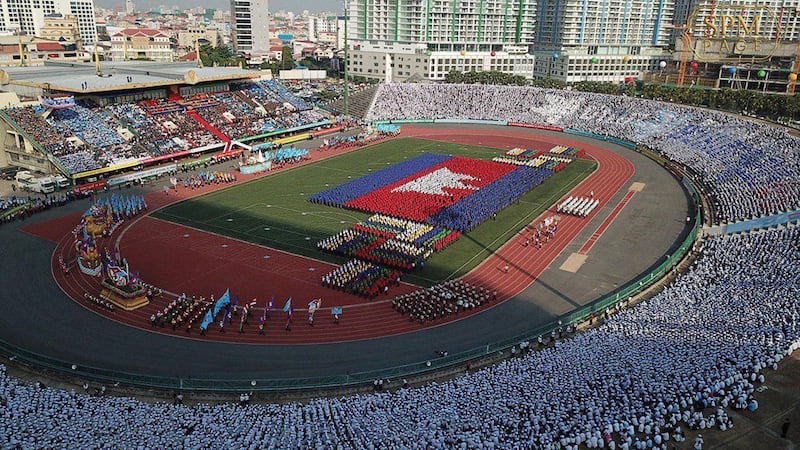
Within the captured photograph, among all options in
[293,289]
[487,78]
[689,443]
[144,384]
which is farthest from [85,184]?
[487,78]

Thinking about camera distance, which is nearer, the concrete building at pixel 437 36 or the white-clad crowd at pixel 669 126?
the white-clad crowd at pixel 669 126

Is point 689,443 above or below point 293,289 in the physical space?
above

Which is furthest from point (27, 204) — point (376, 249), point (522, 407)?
point (522, 407)

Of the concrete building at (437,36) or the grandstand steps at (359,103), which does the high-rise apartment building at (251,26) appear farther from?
the grandstand steps at (359,103)

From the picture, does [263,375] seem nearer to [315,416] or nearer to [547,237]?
[315,416]

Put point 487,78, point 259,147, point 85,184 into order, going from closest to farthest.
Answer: point 85,184 → point 259,147 → point 487,78

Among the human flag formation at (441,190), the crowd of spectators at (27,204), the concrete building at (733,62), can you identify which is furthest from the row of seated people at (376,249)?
the concrete building at (733,62)
